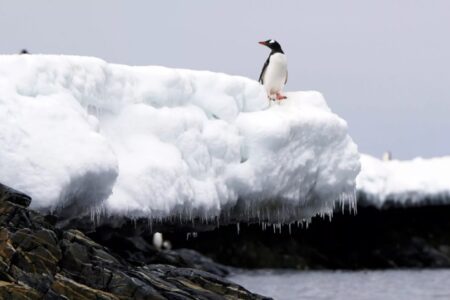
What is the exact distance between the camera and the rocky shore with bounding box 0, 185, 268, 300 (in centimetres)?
754

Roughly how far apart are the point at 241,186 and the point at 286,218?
2.05m

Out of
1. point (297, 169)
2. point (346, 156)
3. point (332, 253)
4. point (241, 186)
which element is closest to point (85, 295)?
point (241, 186)

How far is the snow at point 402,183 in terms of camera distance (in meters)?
28.3

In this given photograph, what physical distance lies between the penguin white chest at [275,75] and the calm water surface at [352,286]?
157 inches

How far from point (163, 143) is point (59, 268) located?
6034 millimetres

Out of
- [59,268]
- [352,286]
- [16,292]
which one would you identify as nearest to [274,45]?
[352,286]

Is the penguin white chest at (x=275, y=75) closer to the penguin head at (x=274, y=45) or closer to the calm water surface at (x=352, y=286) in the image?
the penguin head at (x=274, y=45)

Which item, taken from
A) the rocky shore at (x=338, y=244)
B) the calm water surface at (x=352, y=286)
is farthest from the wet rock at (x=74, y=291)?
the rocky shore at (x=338, y=244)

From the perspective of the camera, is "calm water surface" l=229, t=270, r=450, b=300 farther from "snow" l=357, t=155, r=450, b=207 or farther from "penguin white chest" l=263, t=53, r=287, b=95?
"penguin white chest" l=263, t=53, r=287, b=95

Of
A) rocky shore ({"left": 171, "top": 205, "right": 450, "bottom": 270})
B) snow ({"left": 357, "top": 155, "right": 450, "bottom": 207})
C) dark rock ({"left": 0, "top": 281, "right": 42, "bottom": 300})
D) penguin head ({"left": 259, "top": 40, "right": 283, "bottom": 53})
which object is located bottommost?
dark rock ({"left": 0, "top": 281, "right": 42, "bottom": 300})

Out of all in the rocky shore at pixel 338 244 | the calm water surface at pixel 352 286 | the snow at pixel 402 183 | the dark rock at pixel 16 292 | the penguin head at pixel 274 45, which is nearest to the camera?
the dark rock at pixel 16 292

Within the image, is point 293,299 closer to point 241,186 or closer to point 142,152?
point 241,186

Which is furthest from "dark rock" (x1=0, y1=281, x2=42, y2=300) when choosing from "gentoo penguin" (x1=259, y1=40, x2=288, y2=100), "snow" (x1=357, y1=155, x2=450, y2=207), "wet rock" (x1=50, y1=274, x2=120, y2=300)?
"snow" (x1=357, y1=155, x2=450, y2=207)

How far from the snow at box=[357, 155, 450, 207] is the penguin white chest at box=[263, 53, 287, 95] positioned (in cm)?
1136
